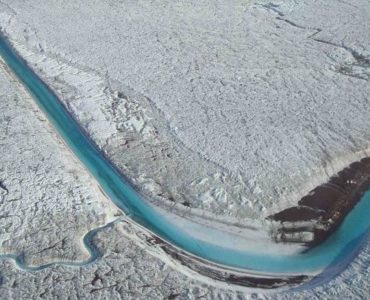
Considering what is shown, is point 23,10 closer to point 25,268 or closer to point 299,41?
point 299,41

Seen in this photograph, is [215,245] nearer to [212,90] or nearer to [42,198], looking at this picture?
[42,198]

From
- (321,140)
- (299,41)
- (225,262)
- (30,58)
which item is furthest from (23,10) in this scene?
(225,262)

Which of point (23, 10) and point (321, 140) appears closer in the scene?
point (321, 140)

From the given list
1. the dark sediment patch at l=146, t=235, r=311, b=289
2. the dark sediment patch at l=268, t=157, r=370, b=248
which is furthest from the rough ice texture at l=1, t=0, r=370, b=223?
the dark sediment patch at l=146, t=235, r=311, b=289

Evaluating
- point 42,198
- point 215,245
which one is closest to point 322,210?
point 215,245

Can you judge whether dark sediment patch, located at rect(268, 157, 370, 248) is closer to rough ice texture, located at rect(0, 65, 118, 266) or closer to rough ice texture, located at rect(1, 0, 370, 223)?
rough ice texture, located at rect(1, 0, 370, 223)

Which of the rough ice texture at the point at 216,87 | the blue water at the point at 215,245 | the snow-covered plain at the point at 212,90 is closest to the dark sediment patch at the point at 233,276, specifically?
the blue water at the point at 215,245
